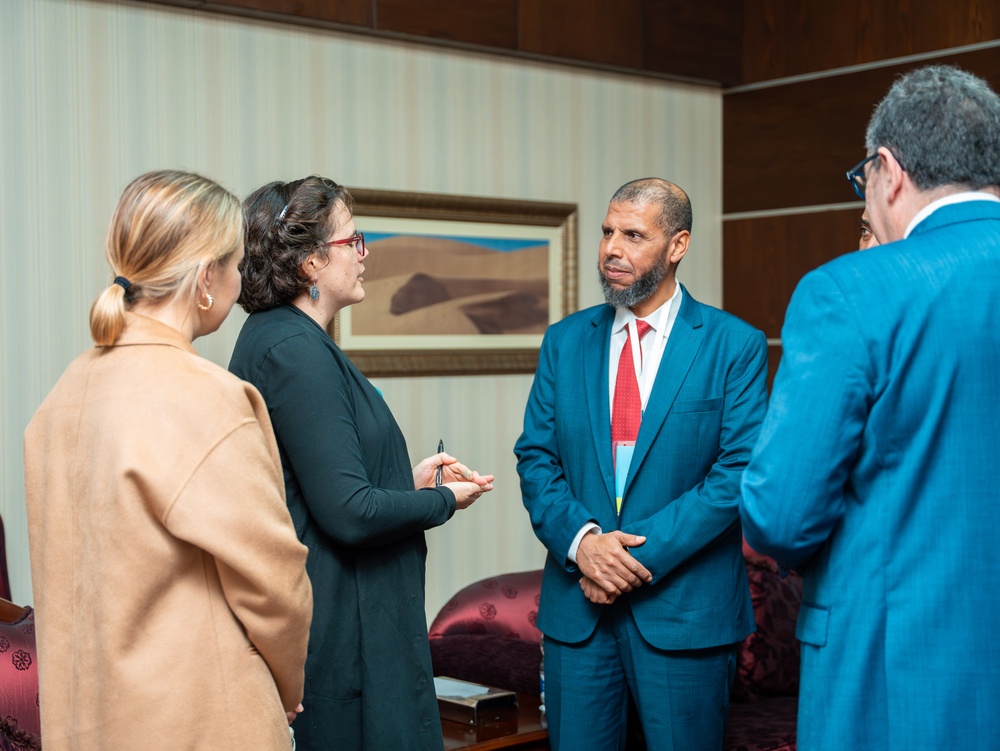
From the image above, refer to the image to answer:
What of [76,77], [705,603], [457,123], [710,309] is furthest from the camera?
[457,123]

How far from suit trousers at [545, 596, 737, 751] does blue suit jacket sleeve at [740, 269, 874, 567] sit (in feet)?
3.67

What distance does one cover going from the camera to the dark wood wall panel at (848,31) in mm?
5180

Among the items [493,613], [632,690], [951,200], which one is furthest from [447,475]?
[493,613]

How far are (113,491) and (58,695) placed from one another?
1.22 feet

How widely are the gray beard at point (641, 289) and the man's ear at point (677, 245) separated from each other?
5 cm

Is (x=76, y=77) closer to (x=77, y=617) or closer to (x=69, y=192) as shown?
(x=69, y=192)

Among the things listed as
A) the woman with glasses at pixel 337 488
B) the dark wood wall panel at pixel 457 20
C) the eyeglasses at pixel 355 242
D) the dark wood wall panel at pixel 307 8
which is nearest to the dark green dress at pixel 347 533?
the woman with glasses at pixel 337 488

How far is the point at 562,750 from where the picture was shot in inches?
115

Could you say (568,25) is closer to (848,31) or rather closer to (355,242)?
(848,31)

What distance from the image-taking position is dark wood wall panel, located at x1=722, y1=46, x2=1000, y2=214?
554cm

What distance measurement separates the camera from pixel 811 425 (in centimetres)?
174

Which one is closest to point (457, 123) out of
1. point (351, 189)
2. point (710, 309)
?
point (351, 189)

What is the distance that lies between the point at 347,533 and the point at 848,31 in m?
4.42

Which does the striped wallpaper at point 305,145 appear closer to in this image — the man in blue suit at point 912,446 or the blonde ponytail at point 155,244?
the blonde ponytail at point 155,244
